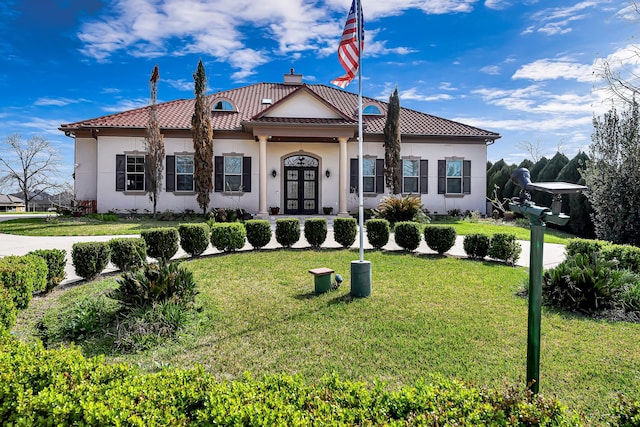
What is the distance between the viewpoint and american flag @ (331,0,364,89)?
634cm

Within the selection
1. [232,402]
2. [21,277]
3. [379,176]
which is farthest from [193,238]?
[379,176]

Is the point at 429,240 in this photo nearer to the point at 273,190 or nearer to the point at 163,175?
the point at 273,190

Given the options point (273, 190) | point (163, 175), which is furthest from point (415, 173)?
point (163, 175)

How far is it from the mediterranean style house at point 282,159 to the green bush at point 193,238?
7.46 metres

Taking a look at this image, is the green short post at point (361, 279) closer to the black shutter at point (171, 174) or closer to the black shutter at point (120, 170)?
the black shutter at point (171, 174)

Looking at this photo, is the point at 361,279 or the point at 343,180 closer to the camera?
the point at 361,279

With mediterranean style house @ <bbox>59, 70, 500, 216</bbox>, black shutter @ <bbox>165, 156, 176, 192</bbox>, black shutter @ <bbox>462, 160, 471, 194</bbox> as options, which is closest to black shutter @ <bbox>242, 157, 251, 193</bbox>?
mediterranean style house @ <bbox>59, 70, 500, 216</bbox>

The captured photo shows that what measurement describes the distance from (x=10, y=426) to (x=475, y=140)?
770 inches

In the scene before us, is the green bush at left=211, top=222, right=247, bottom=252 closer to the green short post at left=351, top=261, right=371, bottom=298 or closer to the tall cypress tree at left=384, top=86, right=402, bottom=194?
the green short post at left=351, top=261, right=371, bottom=298

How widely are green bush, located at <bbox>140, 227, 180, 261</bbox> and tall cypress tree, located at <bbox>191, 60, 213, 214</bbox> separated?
27.9 feet

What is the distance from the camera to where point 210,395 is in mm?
2080

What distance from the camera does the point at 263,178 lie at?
16.1 metres

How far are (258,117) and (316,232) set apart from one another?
8.39m

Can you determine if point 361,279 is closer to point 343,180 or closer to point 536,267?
point 536,267
